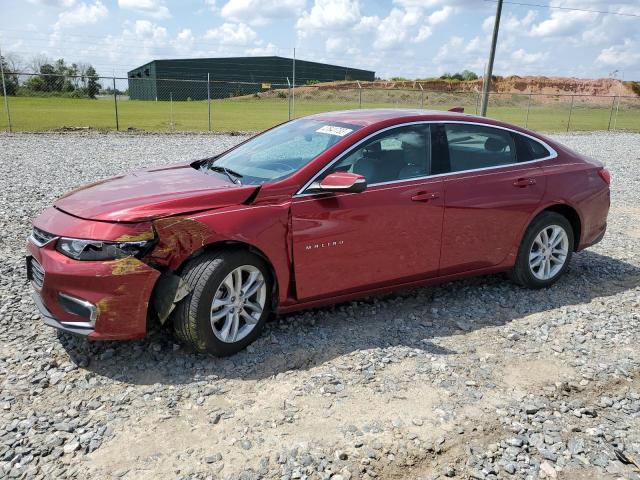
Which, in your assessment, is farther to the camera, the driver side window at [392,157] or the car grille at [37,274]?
the driver side window at [392,157]

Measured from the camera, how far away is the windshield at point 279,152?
4230mm

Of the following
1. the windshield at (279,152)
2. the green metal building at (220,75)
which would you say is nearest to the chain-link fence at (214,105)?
the green metal building at (220,75)

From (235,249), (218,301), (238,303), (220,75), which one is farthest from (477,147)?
(220,75)

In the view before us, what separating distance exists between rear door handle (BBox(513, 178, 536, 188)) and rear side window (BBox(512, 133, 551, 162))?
7.7 inches

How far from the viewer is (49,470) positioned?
280 centimetres

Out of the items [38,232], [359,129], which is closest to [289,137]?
[359,129]

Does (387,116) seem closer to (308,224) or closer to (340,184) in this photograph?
(340,184)

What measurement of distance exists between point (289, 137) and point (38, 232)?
206cm

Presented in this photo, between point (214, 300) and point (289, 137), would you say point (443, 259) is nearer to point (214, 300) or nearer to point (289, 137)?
point (289, 137)

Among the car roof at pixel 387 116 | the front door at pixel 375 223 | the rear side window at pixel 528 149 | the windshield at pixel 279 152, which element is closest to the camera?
the front door at pixel 375 223

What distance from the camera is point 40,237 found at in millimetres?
3779

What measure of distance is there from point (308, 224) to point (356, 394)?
3.91 feet

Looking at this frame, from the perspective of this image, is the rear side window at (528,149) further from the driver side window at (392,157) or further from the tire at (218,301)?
the tire at (218,301)

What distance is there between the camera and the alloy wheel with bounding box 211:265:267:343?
3.77 metres
